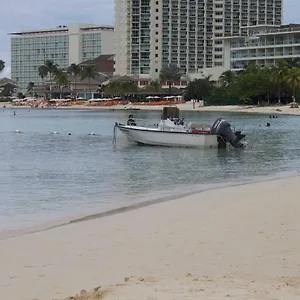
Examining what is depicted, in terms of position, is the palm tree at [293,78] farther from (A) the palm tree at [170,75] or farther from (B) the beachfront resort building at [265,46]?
(A) the palm tree at [170,75]

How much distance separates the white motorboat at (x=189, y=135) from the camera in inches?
1751

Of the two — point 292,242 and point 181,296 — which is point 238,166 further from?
point 181,296

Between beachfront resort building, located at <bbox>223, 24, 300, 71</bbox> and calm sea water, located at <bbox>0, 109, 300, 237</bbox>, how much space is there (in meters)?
108

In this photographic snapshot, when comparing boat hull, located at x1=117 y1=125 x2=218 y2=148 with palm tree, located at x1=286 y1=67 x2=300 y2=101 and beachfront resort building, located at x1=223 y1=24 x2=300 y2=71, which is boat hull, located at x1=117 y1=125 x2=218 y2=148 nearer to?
palm tree, located at x1=286 y1=67 x2=300 y2=101

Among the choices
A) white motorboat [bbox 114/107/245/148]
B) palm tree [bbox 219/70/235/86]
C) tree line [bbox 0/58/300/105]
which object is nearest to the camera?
white motorboat [bbox 114/107/245/148]

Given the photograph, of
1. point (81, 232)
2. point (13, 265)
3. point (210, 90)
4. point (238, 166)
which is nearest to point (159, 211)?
point (81, 232)

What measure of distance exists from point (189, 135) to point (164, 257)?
3300 cm

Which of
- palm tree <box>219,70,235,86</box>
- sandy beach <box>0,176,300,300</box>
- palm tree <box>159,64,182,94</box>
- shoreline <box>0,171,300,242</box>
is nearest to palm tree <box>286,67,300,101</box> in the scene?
palm tree <box>219,70,235,86</box>

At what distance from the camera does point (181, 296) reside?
8.15 meters

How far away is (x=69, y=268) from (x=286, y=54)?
15396 cm

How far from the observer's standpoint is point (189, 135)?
147ft

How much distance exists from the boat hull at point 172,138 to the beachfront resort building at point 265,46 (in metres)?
116

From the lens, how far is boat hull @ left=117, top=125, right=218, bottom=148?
4447cm

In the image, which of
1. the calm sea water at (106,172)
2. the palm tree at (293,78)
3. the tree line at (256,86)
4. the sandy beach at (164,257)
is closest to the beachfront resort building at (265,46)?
the tree line at (256,86)
